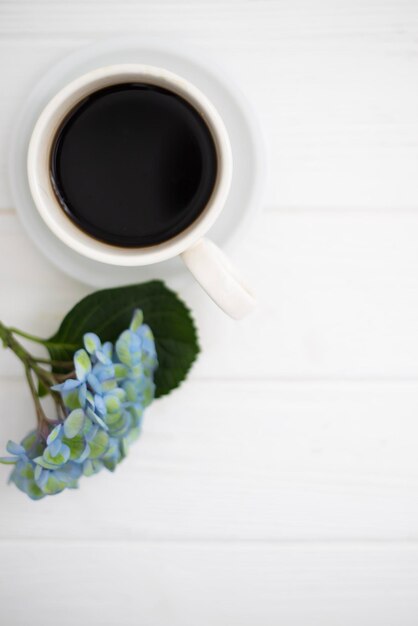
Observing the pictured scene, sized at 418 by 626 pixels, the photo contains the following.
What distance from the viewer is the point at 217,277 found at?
49cm

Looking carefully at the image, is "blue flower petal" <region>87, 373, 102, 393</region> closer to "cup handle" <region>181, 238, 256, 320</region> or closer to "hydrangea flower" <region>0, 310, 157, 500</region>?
"hydrangea flower" <region>0, 310, 157, 500</region>

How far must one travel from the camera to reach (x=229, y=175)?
49cm

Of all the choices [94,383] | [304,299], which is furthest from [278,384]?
[94,383]

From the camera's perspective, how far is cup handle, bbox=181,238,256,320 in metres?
0.49

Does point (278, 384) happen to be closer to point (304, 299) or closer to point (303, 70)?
point (304, 299)

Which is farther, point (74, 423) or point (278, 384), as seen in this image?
point (278, 384)

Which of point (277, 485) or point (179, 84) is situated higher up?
point (179, 84)

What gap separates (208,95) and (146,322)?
20cm

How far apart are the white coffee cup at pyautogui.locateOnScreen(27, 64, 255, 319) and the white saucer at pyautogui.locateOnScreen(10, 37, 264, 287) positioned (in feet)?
0.13

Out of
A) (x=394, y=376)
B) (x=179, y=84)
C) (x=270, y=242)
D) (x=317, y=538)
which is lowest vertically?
(x=317, y=538)

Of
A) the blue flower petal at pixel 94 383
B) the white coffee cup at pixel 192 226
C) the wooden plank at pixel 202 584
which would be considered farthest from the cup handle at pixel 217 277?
the wooden plank at pixel 202 584

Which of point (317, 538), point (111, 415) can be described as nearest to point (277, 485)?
point (317, 538)

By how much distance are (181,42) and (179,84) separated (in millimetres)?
81

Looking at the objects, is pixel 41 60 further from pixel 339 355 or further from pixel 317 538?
pixel 317 538
